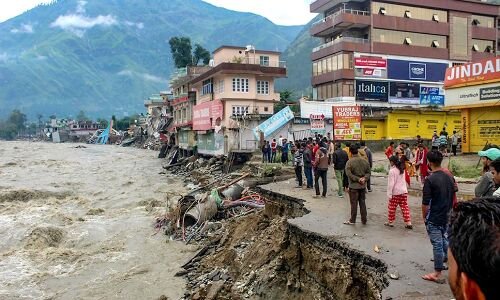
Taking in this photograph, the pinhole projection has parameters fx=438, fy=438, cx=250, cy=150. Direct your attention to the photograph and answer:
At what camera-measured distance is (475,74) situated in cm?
2311

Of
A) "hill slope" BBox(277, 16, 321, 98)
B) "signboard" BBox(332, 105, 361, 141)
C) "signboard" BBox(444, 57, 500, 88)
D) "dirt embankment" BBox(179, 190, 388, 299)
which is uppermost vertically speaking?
"hill slope" BBox(277, 16, 321, 98)

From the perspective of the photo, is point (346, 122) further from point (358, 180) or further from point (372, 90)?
point (372, 90)

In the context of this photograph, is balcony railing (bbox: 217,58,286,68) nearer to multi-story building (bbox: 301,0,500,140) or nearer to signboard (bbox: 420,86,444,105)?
multi-story building (bbox: 301,0,500,140)

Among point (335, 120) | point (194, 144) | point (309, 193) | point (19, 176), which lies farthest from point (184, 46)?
point (309, 193)

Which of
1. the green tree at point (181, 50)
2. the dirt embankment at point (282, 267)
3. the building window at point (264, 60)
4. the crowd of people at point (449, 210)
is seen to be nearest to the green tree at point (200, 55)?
the green tree at point (181, 50)

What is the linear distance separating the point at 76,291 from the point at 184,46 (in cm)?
6998

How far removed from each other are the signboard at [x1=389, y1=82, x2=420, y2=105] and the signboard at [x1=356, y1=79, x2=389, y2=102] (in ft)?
2.10

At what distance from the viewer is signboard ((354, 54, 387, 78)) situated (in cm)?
4403

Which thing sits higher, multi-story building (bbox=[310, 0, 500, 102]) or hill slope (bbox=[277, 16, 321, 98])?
hill slope (bbox=[277, 16, 321, 98])

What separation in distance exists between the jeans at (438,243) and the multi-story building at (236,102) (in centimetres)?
2584

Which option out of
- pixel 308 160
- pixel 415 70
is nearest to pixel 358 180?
pixel 308 160

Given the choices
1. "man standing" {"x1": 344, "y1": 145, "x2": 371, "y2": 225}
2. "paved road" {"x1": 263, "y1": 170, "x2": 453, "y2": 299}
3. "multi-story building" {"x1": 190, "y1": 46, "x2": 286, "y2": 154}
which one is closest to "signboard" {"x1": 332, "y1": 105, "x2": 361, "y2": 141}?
"paved road" {"x1": 263, "y1": 170, "x2": 453, "y2": 299}

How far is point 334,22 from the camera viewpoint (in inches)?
1778

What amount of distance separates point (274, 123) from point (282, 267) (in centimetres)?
2200
